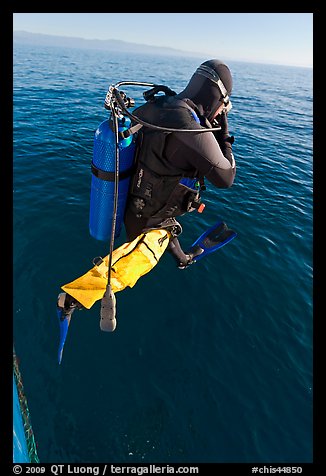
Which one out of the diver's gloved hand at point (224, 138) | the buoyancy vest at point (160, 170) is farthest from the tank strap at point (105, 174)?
the diver's gloved hand at point (224, 138)

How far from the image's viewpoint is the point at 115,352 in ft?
16.1

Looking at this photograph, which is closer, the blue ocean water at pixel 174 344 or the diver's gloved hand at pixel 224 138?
the diver's gloved hand at pixel 224 138

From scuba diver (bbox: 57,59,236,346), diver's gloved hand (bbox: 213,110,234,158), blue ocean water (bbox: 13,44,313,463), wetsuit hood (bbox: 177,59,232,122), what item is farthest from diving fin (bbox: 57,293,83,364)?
wetsuit hood (bbox: 177,59,232,122)

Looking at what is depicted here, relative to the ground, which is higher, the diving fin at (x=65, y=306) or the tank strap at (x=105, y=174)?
the tank strap at (x=105, y=174)

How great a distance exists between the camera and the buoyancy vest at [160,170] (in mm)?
3137

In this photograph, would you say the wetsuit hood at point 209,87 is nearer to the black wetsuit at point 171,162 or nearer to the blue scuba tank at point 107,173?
the black wetsuit at point 171,162

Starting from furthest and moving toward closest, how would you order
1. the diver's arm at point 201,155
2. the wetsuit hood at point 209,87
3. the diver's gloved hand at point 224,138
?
the diver's gloved hand at point 224,138 < the wetsuit hood at point 209,87 < the diver's arm at point 201,155

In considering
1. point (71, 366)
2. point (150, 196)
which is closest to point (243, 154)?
point (150, 196)

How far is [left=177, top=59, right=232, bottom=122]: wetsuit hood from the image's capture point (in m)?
3.51

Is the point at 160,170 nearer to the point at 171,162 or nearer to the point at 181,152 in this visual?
the point at 171,162

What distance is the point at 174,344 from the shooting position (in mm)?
5137

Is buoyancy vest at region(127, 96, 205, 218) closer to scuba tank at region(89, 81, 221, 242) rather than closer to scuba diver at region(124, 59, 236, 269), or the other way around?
scuba diver at region(124, 59, 236, 269)

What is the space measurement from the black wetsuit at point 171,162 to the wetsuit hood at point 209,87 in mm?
137

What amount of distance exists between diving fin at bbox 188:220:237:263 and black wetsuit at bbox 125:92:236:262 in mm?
1696
